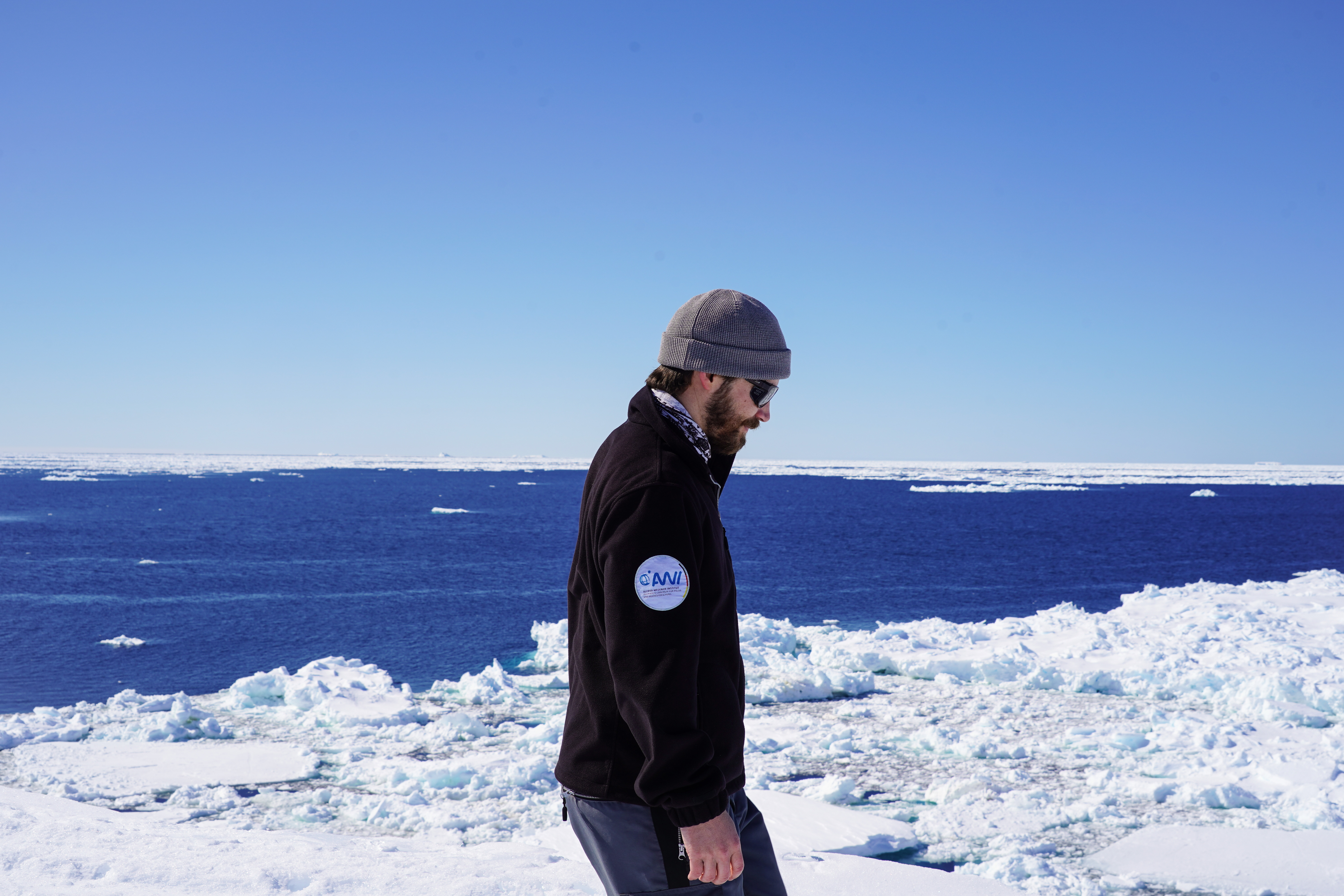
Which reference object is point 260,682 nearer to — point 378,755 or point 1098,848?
point 378,755

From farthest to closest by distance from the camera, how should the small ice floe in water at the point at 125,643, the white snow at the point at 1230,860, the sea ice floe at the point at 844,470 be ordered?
the sea ice floe at the point at 844,470 → the small ice floe in water at the point at 125,643 → the white snow at the point at 1230,860

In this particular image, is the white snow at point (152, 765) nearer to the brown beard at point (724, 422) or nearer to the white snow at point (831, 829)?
the white snow at point (831, 829)

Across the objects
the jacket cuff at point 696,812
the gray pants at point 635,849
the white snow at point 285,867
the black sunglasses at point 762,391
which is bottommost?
the white snow at point 285,867

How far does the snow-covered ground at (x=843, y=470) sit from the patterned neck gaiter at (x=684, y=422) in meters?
84.1

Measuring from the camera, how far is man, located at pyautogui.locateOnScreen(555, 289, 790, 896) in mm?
1433

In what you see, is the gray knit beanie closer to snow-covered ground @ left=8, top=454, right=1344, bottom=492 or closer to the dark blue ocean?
the dark blue ocean

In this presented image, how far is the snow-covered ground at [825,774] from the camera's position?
3.54 metres

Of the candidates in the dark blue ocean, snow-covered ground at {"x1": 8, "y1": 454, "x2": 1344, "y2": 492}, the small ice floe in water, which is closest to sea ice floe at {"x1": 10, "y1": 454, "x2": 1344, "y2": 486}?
snow-covered ground at {"x1": 8, "y1": 454, "x2": 1344, "y2": 492}

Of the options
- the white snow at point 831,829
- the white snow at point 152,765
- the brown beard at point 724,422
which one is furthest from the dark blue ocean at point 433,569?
the brown beard at point 724,422

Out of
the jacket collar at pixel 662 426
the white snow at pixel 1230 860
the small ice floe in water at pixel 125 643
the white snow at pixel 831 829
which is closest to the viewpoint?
the jacket collar at pixel 662 426

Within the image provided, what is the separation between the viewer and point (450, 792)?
6.87 m

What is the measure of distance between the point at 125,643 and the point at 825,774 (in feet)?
46.7

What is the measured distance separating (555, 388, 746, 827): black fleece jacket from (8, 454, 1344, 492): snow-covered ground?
84.2 m

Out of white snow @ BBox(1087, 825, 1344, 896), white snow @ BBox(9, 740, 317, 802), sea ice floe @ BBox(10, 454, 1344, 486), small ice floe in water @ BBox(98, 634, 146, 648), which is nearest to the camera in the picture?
white snow @ BBox(1087, 825, 1344, 896)
